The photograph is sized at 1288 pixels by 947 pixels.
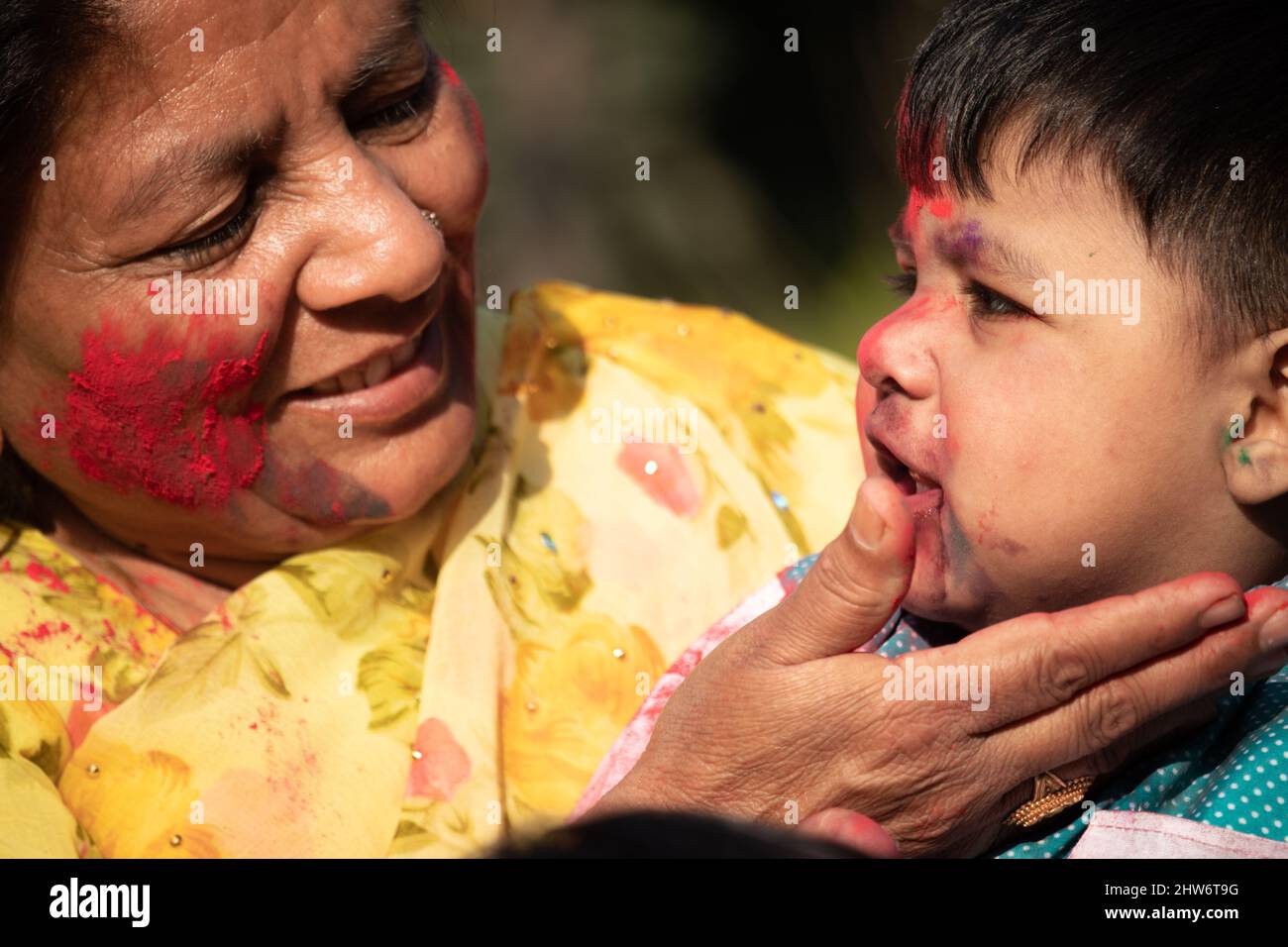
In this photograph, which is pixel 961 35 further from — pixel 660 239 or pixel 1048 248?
pixel 660 239

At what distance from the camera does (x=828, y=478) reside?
10.1 feet

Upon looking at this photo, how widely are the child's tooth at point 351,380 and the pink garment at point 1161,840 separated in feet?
4.64

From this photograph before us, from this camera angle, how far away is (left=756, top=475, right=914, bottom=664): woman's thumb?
1.85 meters

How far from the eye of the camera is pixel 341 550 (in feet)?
8.51

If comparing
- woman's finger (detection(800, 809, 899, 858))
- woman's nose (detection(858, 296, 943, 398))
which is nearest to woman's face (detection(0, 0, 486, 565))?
woman's nose (detection(858, 296, 943, 398))

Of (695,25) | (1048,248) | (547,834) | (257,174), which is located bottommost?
(547,834)

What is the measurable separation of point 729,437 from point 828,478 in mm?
238

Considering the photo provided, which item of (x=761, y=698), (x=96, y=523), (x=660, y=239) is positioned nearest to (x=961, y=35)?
(x=761, y=698)

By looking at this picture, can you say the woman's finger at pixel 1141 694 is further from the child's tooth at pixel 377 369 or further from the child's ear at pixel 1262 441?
the child's tooth at pixel 377 369

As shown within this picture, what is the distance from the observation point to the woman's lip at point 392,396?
2.45m

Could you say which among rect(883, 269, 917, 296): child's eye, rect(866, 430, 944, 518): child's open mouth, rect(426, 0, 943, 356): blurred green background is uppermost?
rect(426, 0, 943, 356): blurred green background

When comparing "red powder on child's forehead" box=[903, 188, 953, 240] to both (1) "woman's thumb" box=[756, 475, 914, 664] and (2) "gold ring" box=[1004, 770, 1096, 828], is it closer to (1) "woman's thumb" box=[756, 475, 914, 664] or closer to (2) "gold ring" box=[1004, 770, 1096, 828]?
(1) "woman's thumb" box=[756, 475, 914, 664]

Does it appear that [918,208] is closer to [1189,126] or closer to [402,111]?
[1189,126]

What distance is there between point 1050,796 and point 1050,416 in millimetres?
565
